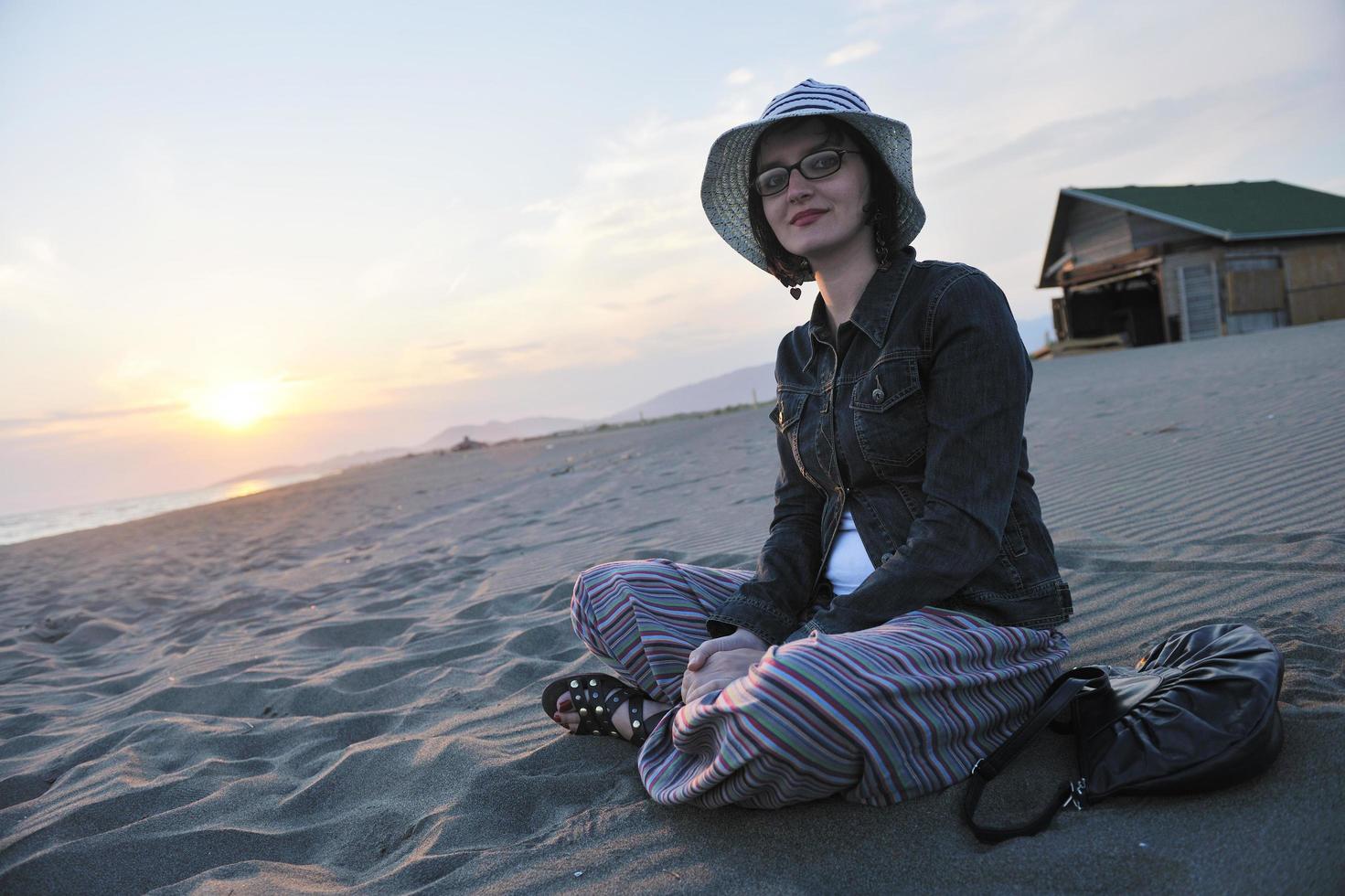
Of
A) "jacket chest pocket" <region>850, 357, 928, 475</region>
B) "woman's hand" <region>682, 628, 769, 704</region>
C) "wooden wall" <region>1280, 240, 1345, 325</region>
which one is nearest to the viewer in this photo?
"woman's hand" <region>682, 628, 769, 704</region>

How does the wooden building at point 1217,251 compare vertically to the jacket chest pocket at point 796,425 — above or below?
above

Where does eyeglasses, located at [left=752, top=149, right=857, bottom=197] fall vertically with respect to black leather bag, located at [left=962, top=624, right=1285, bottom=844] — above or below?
above

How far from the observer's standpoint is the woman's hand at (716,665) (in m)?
1.92

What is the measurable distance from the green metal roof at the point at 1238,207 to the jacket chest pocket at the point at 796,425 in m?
18.7

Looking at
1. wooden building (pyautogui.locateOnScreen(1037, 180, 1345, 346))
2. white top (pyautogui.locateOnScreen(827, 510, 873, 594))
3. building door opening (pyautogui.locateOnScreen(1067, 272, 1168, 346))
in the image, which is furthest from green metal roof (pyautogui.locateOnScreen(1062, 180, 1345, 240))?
white top (pyautogui.locateOnScreen(827, 510, 873, 594))

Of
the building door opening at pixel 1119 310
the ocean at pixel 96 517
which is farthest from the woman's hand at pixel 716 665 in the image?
the building door opening at pixel 1119 310

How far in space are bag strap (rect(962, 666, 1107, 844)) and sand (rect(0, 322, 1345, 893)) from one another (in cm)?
3

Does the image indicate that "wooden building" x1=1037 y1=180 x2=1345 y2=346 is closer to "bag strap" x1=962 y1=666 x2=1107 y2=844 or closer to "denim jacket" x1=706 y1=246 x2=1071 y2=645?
"denim jacket" x1=706 y1=246 x2=1071 y2=645

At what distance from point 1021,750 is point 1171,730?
11.9 inches

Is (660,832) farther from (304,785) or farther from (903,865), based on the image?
(304,785)

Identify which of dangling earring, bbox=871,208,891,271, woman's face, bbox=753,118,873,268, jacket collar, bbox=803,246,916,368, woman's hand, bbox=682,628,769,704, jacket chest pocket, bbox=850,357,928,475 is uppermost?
woman's face, bbox=753,118,873,268

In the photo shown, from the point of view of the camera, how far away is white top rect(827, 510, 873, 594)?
221 centimetres

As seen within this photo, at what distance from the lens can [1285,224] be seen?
18719mm

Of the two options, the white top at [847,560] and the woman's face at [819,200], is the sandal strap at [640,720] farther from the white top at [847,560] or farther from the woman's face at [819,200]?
the woman's face at [819,200]
